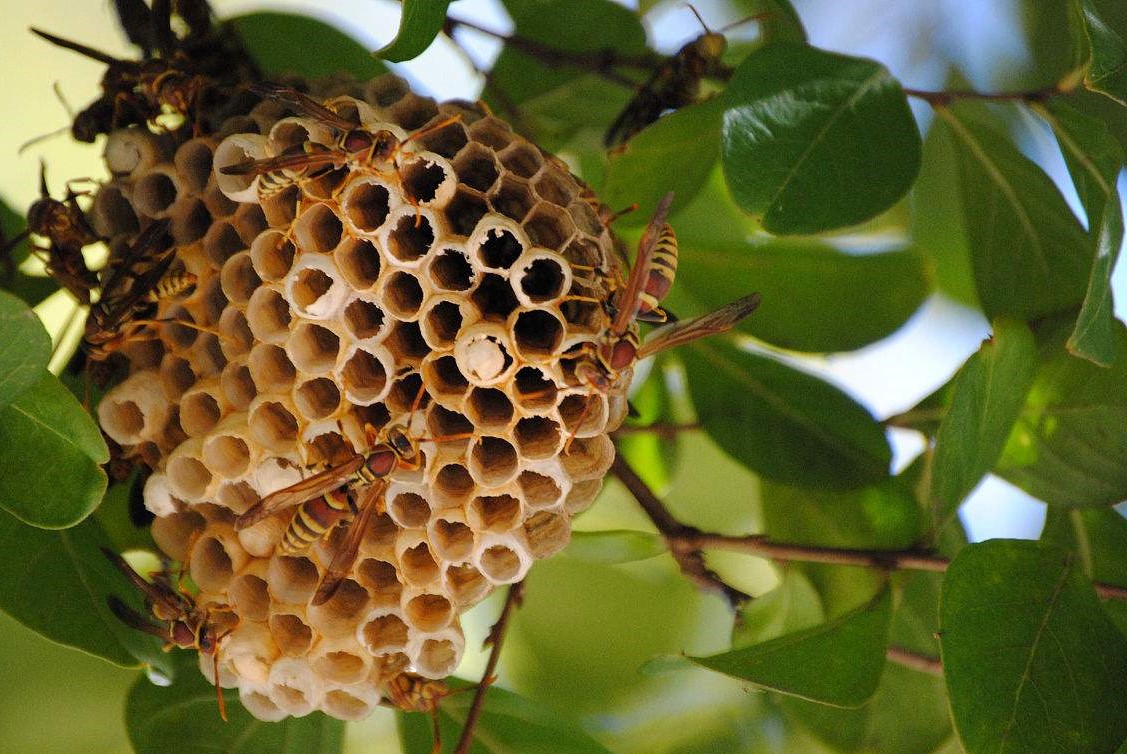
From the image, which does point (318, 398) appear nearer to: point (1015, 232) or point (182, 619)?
point (182, 619)

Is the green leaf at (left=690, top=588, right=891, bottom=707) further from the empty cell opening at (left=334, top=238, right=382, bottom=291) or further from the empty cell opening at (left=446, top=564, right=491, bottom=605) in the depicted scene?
the empty cell opening at (left=334, top=238, right=382, bottom=291)

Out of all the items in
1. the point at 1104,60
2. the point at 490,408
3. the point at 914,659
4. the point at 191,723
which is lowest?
the point at 914,659

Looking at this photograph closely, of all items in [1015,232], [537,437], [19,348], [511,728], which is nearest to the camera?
[19,348]

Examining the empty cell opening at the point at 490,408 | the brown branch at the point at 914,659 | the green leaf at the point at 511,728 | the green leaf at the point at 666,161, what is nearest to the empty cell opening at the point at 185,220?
the empty cell opening at the point at 490,408

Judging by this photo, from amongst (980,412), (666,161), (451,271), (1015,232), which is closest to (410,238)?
(451,271)

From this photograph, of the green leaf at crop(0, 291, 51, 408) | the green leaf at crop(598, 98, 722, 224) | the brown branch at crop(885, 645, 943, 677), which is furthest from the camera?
the brown branch at crop(885, 645, 943, 677)

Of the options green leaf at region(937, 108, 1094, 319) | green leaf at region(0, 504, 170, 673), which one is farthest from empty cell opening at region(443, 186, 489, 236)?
green leaf at region(937, 108, 1094, 319)
